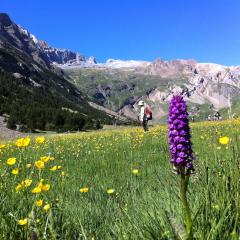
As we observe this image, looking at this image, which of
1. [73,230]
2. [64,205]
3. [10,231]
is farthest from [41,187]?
[64,205]

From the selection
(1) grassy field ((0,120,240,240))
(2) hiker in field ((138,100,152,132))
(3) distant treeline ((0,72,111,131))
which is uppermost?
(3) distant treeline ((0,72,111,131))

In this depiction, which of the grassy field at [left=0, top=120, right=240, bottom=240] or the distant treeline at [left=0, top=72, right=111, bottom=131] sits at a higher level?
the distant treeline at [left=0, top=72, right=111, bottom=131]

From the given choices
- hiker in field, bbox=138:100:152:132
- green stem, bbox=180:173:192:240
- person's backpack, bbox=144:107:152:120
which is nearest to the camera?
green stem, bbox=180:173:192:240

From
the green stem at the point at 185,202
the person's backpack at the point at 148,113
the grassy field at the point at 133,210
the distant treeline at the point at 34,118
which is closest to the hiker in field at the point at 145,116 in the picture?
the person's backpack at the point at 148,113

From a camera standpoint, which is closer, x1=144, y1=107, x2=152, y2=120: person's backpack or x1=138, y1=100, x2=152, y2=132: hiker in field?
x1=144, y1=107, x2=152, y2=120: person's backpack

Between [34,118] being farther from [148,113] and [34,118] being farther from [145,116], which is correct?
[148,113]

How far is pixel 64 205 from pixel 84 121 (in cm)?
12552

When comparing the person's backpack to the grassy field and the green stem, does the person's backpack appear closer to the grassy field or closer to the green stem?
the grassy field

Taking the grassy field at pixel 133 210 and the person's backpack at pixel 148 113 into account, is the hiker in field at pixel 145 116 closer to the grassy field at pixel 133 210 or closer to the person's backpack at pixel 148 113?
the person's backpack at pixel 148 113

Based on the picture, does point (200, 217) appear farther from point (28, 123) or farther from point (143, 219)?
point (28, 123)

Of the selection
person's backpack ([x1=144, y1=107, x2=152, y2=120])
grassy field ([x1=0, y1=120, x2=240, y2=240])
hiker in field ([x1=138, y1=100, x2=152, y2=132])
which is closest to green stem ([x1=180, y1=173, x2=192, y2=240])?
grassy field ([x1=0, y1=120, x2=240, y2=240])

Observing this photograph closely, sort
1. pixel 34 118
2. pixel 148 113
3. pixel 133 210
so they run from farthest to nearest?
pixel 34 118 < pixel 148 113 < pixel 133 210

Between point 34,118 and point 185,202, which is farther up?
point 34,118

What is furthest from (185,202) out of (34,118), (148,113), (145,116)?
(34,118)
